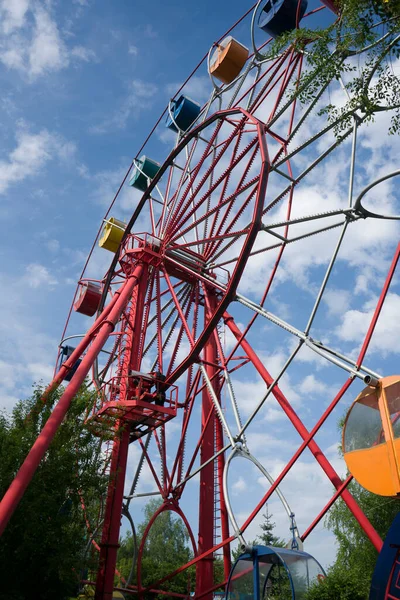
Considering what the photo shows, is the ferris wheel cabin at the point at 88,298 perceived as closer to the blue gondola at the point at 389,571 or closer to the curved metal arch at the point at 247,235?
the curved metal arch at the point at 247,235

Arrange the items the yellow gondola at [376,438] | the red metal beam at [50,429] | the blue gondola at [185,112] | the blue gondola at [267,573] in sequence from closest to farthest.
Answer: the yellow gondola at [376,438]
the red metal beam at [50,429]
the blue gondola at [267,573]
the blue gondola at [185,112]

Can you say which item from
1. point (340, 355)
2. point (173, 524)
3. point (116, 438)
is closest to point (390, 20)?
point (340, 355)

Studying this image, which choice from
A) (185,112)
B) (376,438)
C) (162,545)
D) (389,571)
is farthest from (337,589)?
(162,545)

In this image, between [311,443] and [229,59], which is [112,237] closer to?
[229,59]

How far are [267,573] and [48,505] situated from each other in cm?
416

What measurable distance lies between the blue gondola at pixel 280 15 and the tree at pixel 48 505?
10256 millimetres

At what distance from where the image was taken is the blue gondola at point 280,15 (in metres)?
13.6

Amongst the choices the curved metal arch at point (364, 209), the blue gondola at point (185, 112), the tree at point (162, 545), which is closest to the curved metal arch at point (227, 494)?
the curved metal arch at point (364, 209)

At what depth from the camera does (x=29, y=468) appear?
8703 mm

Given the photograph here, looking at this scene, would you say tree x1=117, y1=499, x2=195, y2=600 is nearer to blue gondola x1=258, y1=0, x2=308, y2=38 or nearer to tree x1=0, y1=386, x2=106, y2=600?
tree x1=0, y1=386, x2=106, y2=600

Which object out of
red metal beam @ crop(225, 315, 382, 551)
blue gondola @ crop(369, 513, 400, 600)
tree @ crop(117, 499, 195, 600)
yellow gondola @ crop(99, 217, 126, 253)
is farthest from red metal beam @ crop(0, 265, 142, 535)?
tree @ crop(117, 499, 195, 600)

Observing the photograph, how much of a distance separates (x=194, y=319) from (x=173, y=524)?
2592 centimetres

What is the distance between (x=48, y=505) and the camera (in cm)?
1048

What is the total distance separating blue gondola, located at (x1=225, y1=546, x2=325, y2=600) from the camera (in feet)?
30.1
